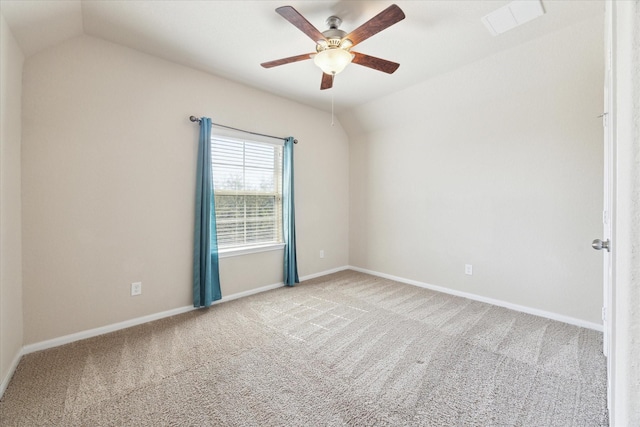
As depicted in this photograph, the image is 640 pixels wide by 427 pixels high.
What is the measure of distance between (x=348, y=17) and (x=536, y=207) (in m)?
2.63

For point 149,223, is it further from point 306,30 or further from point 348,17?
point 348,17

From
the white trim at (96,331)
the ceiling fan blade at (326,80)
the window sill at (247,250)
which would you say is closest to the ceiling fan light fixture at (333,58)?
the ceiling fan blade at (326,80)

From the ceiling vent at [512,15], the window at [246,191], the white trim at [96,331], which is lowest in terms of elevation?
the white trim at [96,331]

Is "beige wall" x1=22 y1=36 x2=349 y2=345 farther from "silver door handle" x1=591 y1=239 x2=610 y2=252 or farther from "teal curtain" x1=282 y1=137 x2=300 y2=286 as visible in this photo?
"silver door handle" x1=591 y1=239 x2=610 y2=252

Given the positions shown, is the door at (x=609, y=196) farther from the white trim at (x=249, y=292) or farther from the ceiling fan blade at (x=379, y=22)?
the white trim at (x=249, y=292)

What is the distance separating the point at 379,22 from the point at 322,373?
7.98 feet

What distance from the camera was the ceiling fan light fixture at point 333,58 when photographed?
208 centimetres

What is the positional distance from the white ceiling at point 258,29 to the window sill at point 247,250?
207 cm

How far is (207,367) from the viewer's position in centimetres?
200

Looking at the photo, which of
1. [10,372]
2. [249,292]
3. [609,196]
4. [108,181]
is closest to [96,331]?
[10,372]

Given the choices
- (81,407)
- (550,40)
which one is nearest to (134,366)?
(81,407)

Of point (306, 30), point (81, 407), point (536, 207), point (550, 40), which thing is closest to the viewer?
point (81, 407)

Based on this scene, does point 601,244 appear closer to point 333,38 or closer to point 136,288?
point 333,38

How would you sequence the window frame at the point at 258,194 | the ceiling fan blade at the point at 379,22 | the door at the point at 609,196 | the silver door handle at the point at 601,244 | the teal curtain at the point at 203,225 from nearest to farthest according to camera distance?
the door at the point at 609,196 < the silver door handle at the point at 601,244 < the ceiling fan blade at the point at 379,22 < the teal curtain at the point at 203,225 < the window frame at the point at 258,194
